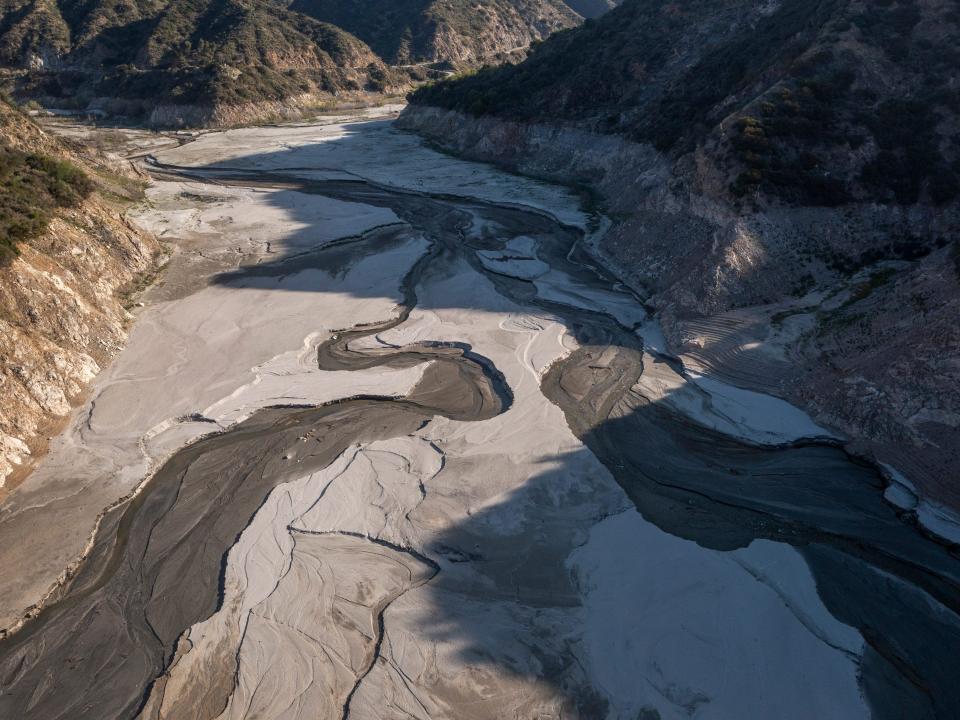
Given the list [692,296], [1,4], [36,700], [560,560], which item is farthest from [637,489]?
[1,4]

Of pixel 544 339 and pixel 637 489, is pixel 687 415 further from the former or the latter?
pixel 544 339

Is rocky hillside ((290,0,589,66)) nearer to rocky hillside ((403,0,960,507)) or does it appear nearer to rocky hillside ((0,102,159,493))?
rocky hillside ((403,0,960,507))

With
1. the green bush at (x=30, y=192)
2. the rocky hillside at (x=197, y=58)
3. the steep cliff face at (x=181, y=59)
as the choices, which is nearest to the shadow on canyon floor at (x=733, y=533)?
the green bush at (x=30, y=192)

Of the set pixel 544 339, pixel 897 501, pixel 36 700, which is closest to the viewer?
pixel 36 700

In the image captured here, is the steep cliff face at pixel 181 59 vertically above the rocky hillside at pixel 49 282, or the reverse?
the steep cliff face at pixel 181 59

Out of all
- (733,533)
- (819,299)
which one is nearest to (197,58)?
(819,299)

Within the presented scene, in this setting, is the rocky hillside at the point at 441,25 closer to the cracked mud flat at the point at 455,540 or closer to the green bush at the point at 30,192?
the green bush at the point at 30,192

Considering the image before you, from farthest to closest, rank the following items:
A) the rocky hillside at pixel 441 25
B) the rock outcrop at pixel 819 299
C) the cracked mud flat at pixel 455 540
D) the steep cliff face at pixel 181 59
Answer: the rocky hillside at pixel 441 25, the steep cliff face at pixel 181 59, the rock outcrop at pixel 819 299, the cracked mud flat at pixel 455 540
